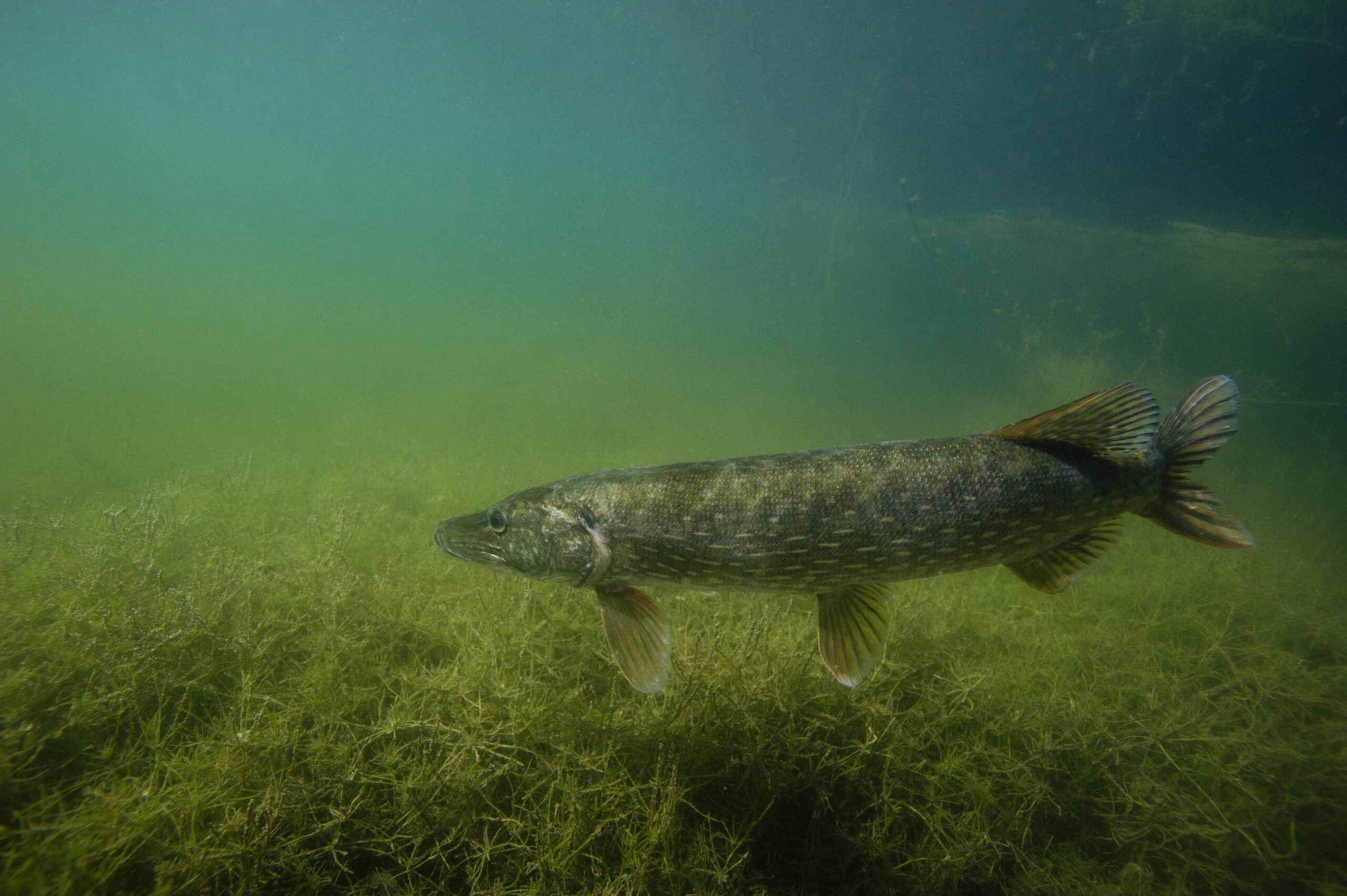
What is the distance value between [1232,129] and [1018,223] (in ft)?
42.2

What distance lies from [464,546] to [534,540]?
42 cm

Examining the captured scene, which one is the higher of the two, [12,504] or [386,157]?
[386,157]

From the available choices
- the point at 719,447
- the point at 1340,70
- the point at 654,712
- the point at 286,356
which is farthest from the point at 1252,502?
the point at 286,356

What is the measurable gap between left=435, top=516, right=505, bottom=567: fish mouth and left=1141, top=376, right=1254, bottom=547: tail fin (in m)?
3.26

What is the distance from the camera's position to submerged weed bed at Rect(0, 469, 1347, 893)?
213 centimetres

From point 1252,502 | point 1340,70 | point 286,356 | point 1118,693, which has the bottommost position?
point 1118,693

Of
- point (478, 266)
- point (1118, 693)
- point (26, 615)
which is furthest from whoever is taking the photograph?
point (478, 266)

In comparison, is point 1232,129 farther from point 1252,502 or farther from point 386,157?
point 386,157

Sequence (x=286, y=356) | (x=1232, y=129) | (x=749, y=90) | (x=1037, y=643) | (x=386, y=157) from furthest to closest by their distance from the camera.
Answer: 1. (x=386, y=157)
2. (x=286, y=356)
3. (x=749, y=90)
4. (x=1232, y=129)
5. (x=1037, y=643)

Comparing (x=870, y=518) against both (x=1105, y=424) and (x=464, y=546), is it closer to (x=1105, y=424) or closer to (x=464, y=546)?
(x=1105, y=424)

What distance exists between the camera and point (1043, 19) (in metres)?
13.8

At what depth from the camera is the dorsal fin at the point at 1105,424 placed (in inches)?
90.6

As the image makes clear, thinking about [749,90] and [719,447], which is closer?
[719,447]

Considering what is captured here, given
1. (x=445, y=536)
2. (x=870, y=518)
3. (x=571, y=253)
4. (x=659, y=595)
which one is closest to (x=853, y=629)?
(x=870, y=518)
